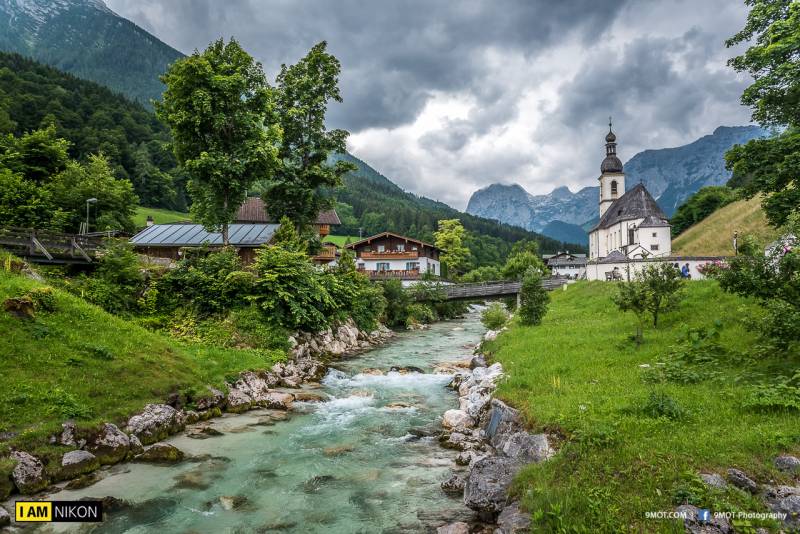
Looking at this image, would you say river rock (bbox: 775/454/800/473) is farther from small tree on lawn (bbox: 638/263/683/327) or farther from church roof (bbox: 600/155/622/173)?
church roof (bbox: 600/155/622/173)

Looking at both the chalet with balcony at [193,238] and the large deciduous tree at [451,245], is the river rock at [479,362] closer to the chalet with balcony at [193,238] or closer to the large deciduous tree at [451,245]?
the chalet with balcony at [193,238]

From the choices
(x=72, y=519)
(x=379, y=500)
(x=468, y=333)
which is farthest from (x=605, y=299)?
(x=72, y=519)

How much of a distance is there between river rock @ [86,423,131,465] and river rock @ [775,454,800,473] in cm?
1457

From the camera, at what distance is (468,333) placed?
136 feet

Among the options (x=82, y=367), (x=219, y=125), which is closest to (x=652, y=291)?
(x=82, y=367)

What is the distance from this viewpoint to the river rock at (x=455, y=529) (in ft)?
26.1

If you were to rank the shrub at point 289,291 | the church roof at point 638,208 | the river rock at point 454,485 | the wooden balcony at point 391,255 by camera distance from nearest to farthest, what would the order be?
the river rock at point 454,485 → the shrub at point 289,291 → the church roof at point 638,208 → the wooden balcony at point 391,255

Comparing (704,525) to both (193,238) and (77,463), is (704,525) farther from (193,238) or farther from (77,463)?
(193,238)

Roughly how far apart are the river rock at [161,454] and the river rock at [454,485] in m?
7.22

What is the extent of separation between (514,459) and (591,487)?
2.38m

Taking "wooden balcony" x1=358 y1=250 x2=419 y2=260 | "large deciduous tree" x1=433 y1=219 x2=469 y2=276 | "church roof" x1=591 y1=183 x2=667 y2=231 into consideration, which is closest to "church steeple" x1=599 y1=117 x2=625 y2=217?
"church roof" x1=591 y1=183 x2=667 y2=231

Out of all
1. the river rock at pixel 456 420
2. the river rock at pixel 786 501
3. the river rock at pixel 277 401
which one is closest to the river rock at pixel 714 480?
the river rock at pixel 786 501

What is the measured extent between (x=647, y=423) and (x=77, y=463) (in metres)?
13.4

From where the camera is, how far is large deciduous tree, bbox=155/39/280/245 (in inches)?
1004
